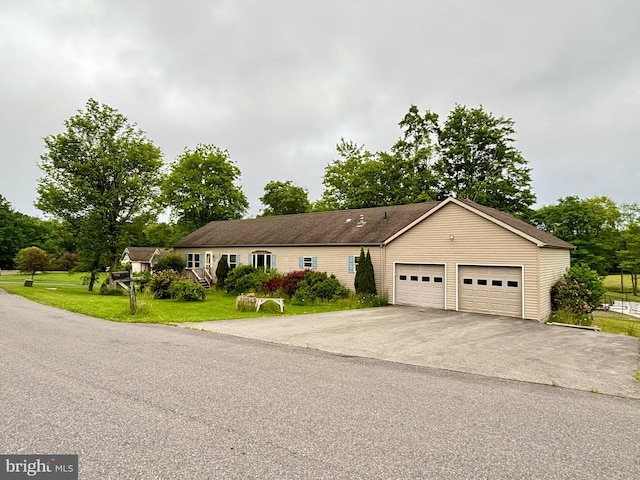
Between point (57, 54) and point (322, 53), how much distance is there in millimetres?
13704

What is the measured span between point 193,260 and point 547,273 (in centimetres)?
2595

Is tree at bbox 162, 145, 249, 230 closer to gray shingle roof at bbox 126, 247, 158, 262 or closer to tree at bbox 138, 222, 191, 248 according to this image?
tree at bbox 138, 222, 191, 248

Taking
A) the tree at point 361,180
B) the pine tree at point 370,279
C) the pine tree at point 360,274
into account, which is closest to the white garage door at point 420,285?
the pine tree at point 370,279

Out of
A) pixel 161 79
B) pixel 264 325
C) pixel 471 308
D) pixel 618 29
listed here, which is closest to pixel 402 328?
pixel 264 325

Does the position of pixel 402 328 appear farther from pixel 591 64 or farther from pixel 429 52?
pixel 591 64

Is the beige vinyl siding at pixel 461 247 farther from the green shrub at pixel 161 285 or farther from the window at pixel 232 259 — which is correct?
the green shrub at pixel 161 285

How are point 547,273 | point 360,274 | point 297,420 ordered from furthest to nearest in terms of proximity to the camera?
point 360,274 < point 547,273 < point 297,420

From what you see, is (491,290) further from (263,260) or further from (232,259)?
(232,259)

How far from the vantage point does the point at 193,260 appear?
2986 cm

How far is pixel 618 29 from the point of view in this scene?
16.0 meters

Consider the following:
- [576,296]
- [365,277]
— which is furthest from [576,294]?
[365,277]

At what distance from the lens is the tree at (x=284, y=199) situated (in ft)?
164

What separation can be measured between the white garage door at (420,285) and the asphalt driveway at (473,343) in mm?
2597

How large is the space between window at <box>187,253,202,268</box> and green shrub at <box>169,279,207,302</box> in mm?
9667
